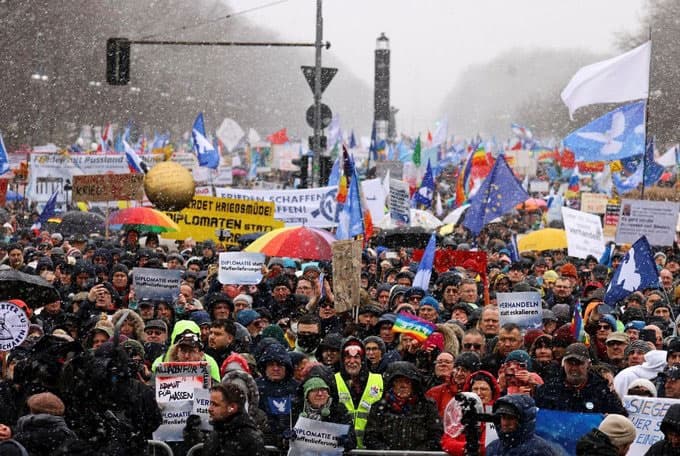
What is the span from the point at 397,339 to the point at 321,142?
12099 mm

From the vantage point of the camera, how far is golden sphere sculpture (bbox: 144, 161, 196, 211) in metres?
17.4

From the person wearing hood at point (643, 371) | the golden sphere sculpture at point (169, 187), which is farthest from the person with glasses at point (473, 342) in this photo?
the golden sphere sculpture at point (169, 187)

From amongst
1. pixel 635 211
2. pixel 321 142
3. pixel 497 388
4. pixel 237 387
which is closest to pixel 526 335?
pixel 497 388

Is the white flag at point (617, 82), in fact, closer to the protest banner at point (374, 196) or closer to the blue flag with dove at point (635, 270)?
the protest banner at point (374, 196)

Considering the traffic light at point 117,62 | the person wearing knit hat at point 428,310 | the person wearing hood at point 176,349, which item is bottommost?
the person wearing hood at point 176,349

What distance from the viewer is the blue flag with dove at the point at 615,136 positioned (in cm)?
1653

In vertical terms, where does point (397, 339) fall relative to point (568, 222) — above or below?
below

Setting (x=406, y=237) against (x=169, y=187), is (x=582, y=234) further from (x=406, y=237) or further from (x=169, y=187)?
(x=169, y=187)

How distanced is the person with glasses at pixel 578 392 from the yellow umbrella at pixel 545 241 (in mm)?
11251

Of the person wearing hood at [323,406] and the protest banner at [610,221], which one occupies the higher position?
the protest banner at [610,221]

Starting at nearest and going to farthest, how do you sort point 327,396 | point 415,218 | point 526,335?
point 327,396, point 526,335, point 415,218

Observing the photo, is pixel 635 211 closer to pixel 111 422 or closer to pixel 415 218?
Result: pixel 415 218

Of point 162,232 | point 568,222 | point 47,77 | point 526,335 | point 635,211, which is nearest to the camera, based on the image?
point 526,335

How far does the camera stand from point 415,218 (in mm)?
20859
